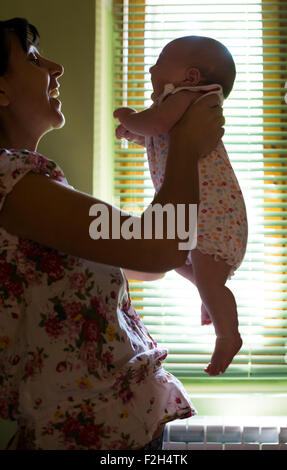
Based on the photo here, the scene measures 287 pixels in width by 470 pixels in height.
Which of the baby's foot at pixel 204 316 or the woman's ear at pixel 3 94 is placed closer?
the woman's ear at pixel 3 94

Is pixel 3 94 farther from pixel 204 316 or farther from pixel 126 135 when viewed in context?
pixel 204 316

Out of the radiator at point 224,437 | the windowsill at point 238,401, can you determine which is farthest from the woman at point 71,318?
the windowsill at point 238,401

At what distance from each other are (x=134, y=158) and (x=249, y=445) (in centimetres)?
120

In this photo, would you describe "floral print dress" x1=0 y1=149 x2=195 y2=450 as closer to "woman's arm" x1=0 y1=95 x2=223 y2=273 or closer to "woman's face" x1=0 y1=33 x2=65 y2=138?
"woman's arm" x1=0 y1=95 x2=223 y2=273

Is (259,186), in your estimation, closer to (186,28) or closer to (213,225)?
(186,28)

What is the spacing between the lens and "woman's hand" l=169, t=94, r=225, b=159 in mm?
963

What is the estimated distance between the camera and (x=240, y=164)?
2.03m

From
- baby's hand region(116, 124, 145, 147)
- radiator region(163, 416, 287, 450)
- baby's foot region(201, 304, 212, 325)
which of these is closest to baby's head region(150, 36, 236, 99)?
baby's hand region(116, 124, 145, 147)

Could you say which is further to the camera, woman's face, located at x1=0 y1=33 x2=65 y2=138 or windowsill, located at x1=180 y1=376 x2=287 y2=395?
windowsill, located at x1=180 y1=376 x2=287 y2=395

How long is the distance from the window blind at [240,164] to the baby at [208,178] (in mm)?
750

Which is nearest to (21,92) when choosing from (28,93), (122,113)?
(28,93)

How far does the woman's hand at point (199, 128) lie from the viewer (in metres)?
0.96

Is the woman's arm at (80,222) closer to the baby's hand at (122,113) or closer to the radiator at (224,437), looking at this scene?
the baby's hand at (122,113)

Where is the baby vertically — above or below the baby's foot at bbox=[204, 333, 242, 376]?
above
